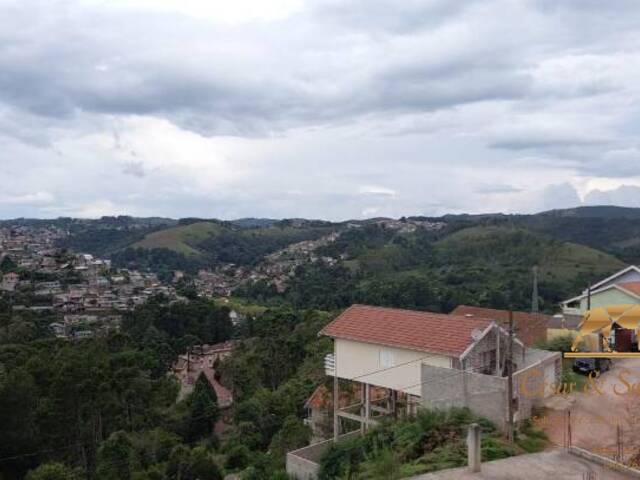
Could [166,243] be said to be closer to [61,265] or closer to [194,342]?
[61,265]

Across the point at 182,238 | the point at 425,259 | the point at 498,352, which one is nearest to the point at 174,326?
the point at 498,352

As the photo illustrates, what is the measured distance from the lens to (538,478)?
13125mm

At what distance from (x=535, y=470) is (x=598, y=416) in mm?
4662

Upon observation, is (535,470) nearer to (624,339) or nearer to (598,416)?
(598,416)

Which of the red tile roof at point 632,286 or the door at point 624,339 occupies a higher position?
the red tile roof at point 632,286

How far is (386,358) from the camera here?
67.0 ft

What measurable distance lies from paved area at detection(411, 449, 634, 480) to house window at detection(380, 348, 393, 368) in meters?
6.31

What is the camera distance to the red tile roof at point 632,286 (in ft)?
89.3

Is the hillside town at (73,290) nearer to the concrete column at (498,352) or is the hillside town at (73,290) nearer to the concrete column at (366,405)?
the concrete column at (366,405)

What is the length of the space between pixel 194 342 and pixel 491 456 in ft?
178

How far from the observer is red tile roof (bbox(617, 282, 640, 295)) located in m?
27.2

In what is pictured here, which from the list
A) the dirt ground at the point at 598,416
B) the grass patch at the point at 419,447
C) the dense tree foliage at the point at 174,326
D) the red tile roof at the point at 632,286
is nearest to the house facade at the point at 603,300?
the red tile roof at the point at 632,286

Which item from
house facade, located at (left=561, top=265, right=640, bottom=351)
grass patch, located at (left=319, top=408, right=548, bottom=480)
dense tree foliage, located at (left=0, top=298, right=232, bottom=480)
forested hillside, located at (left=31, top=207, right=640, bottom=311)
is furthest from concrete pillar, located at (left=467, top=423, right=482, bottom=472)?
forested hillside, located at (left=31, top=207, right=640, bottom=311)

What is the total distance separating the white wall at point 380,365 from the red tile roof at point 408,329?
0.28 metres
